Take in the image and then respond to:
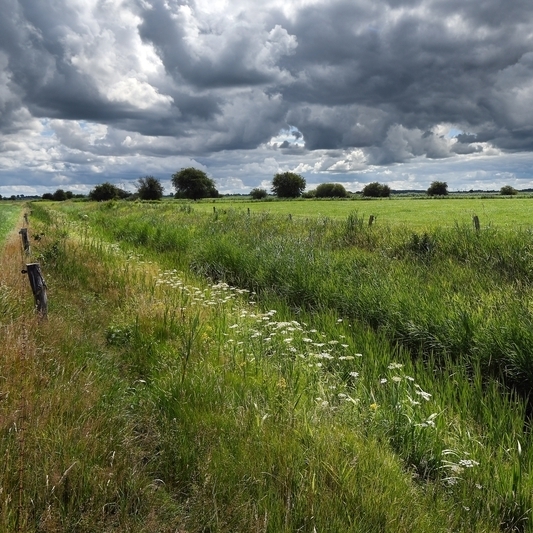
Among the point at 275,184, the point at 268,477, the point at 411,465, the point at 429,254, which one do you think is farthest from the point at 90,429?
the point at 275,184

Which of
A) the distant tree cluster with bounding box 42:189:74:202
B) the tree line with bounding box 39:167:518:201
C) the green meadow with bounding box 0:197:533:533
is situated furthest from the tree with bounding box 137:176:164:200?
the green meadow with bounding box 0:197:533:533

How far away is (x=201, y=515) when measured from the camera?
10.2ft

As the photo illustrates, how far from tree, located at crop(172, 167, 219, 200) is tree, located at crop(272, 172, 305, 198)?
21.7 metres

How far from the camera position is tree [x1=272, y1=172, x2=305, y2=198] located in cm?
13338

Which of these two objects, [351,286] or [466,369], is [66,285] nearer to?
[351,286]

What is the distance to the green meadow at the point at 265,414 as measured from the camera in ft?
10.0

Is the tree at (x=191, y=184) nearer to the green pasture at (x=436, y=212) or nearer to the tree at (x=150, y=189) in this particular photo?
the tree at (x=150, y=189)

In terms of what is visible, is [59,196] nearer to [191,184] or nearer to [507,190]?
[191,184]

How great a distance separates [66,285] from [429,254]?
9573 millimetres

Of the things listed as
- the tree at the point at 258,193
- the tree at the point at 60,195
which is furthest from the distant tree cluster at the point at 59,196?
→ the tree at the point at 258,193

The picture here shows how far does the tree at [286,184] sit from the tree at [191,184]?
21739mm

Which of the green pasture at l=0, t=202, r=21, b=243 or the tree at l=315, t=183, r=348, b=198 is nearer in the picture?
the green pasture at l=0, t=202, r=21, b=243

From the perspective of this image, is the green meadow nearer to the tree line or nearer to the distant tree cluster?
the tree line

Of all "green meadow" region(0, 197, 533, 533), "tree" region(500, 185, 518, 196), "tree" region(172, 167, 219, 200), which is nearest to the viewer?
"green meadow" region(0, 197, 533, 533)
